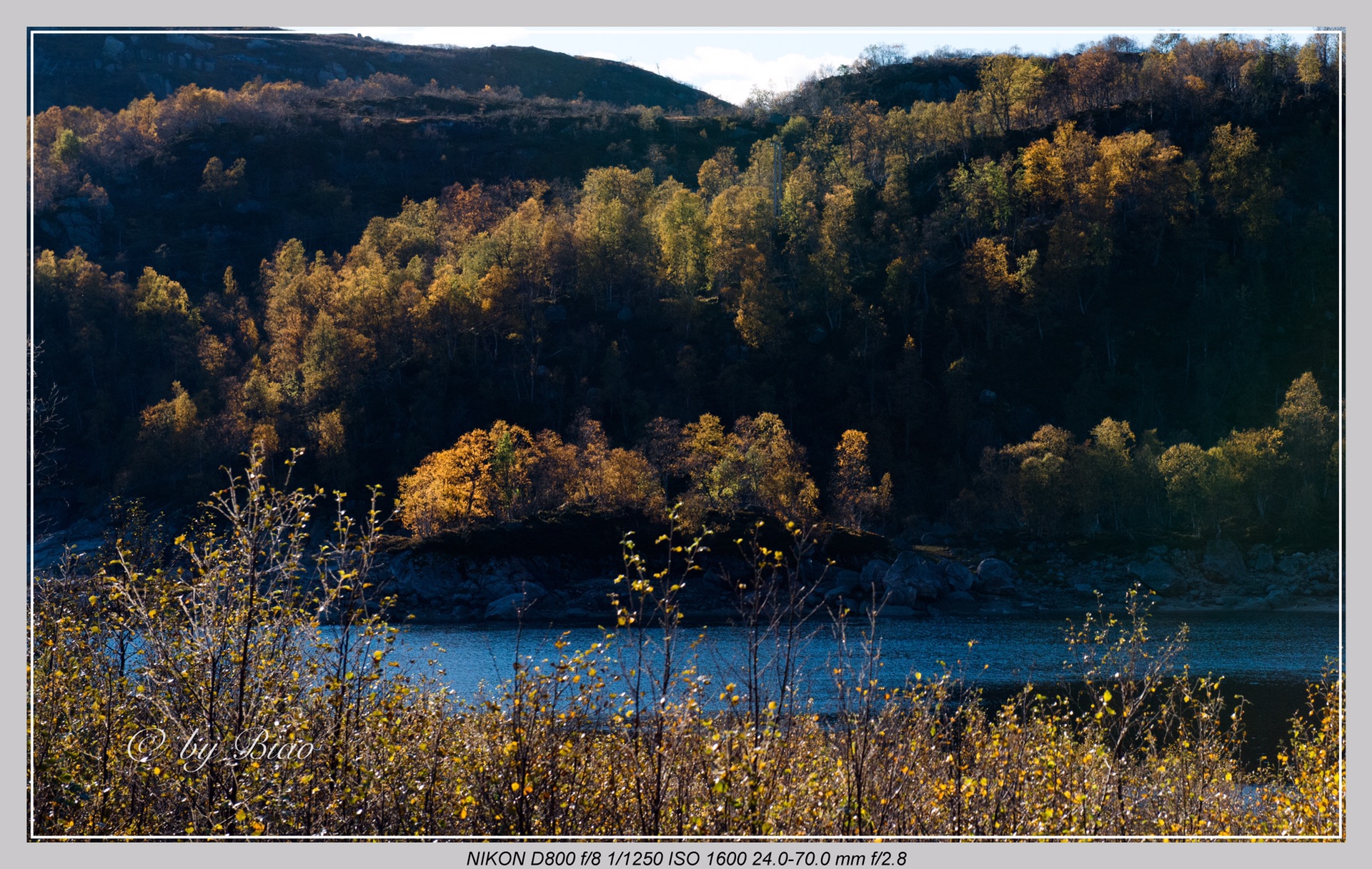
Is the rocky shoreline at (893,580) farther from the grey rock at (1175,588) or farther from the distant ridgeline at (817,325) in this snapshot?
the distant ridgeline at (817,325)

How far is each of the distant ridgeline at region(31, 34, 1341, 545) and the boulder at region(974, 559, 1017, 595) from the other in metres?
6.81

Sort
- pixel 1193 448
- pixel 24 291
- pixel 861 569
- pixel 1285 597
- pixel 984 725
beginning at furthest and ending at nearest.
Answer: pixel 1193 448 < pixel 861 569 < pixel 1285 597 < pixel 984 725 < pixel 24 291

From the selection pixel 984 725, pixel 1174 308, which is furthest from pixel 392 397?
pixel 984 725

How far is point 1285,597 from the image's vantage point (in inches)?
2089

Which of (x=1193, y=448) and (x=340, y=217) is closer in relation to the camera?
(x=1193, y=448)

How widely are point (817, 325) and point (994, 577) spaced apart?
3486 centimetres

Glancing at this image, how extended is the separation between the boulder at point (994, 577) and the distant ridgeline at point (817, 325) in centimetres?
681

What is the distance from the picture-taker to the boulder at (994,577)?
57062 millimetres

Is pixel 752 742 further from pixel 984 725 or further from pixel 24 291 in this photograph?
pixel 984 725

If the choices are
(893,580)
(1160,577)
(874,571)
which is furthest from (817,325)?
(1160,577)

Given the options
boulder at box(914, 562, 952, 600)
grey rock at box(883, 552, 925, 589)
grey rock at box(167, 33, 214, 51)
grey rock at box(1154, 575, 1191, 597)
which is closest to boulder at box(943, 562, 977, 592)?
boulder at box(914, 562, 952, 600)

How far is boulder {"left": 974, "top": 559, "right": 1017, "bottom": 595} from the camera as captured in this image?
187 ft

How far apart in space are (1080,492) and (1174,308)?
28.6 metres

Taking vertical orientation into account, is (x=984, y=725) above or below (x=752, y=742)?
below
